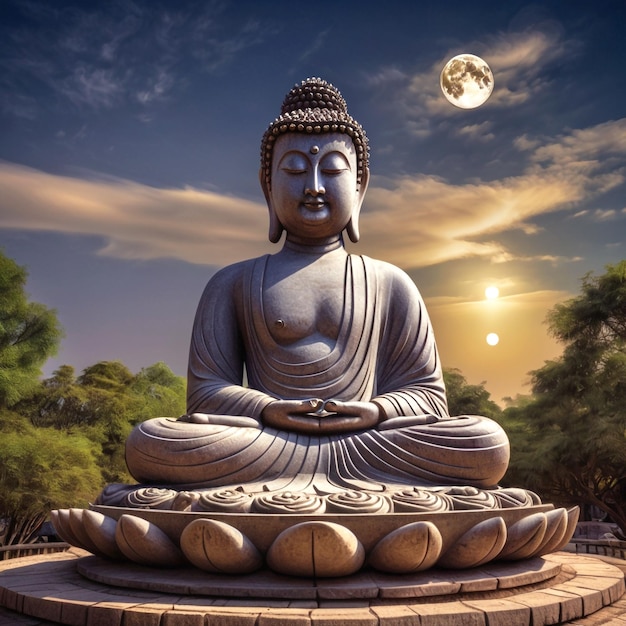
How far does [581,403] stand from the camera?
1495 centimetres

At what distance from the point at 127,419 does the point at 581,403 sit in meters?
10.1

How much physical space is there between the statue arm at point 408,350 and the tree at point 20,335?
9.59 metres

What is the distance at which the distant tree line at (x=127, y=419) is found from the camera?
12359 millimetres

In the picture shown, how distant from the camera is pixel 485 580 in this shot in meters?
3.56

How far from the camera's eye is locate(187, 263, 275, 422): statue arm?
5.36 meters

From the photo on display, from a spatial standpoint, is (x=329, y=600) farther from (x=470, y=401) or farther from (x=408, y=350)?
(x=470, y=401)

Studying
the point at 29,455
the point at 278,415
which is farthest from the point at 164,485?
the point at 29,455

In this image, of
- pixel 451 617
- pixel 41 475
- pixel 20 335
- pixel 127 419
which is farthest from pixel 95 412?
pixel 451 617

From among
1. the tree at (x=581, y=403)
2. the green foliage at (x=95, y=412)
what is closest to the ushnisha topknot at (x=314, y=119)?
the tree at (x=581, y=403)

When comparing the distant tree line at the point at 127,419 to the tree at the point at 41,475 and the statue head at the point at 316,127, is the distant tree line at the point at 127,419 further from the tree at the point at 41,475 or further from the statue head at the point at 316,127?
the statue head at the point at 316,127

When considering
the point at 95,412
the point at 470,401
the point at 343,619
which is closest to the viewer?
the point at 343,619

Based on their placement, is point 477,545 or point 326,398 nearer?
point 477,545

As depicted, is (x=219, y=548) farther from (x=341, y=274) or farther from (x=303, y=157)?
(x=303, y=157)

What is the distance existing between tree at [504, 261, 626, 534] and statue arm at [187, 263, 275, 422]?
387 inches
